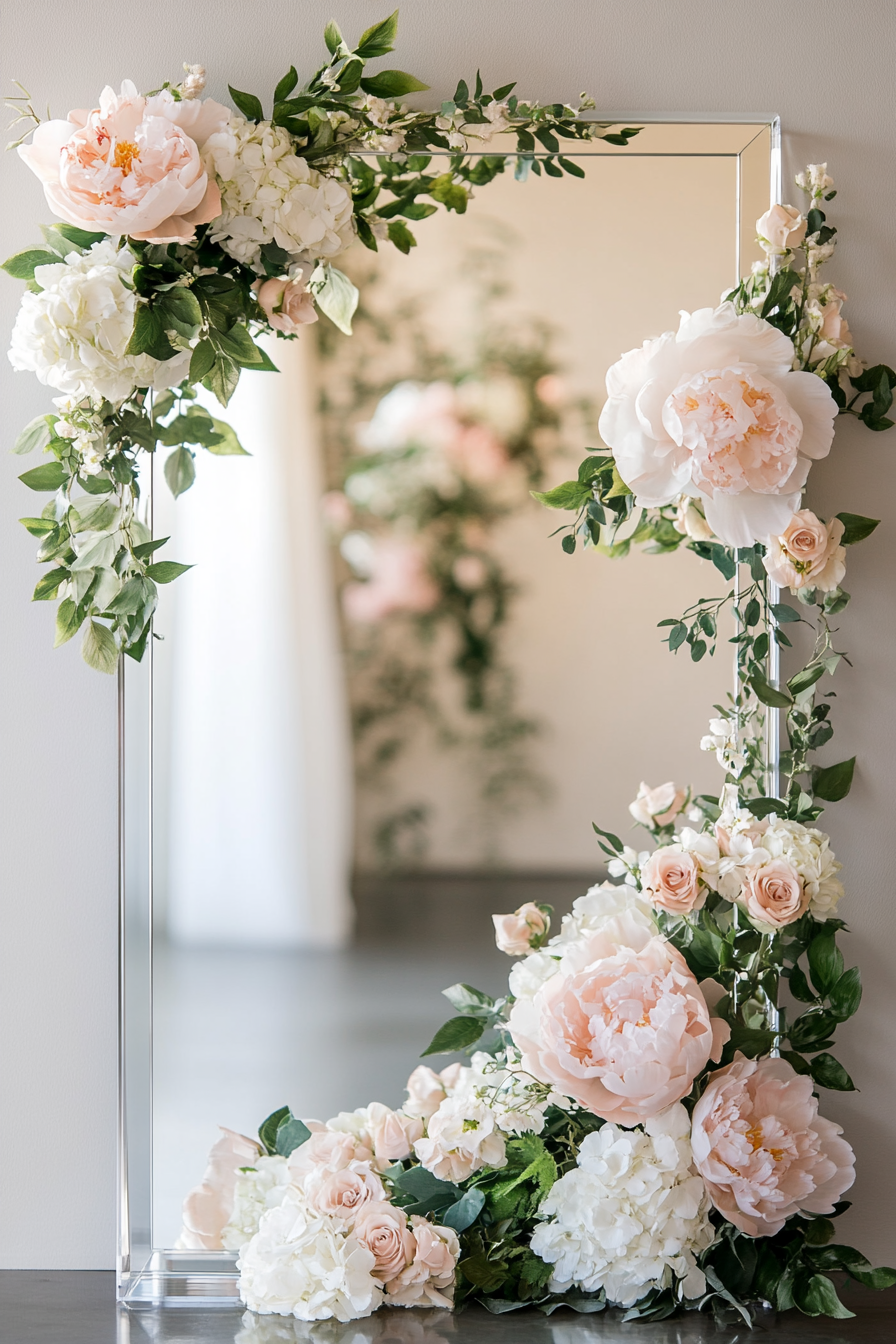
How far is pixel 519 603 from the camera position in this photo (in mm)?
1133

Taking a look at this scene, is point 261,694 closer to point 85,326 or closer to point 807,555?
point 85,326

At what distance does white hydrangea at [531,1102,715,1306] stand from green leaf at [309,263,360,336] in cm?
88

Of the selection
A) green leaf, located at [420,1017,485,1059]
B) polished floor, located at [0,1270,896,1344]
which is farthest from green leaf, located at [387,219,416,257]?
polished floor, located at [0,1270,896,1344]

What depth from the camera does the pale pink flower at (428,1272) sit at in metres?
0.99

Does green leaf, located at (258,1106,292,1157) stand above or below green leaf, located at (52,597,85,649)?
below

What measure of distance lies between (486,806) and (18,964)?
545 millimetres

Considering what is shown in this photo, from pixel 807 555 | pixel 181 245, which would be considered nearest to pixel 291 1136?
pixel 807 555

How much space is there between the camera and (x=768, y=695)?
1.08 m

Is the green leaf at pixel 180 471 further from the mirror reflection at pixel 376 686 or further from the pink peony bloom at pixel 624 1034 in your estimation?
the pink peony bloom at pixel 624 1034

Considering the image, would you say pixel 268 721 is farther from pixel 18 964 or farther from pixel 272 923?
pixel 18 964

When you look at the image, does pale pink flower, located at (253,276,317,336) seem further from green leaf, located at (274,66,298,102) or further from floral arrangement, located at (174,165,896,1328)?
floral arrangement, located at (174,165,896,1328)

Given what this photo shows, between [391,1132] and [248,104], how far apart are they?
3.45ft

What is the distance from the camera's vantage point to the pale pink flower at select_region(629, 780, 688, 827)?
1.12 metres

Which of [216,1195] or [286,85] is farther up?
[286,85]
